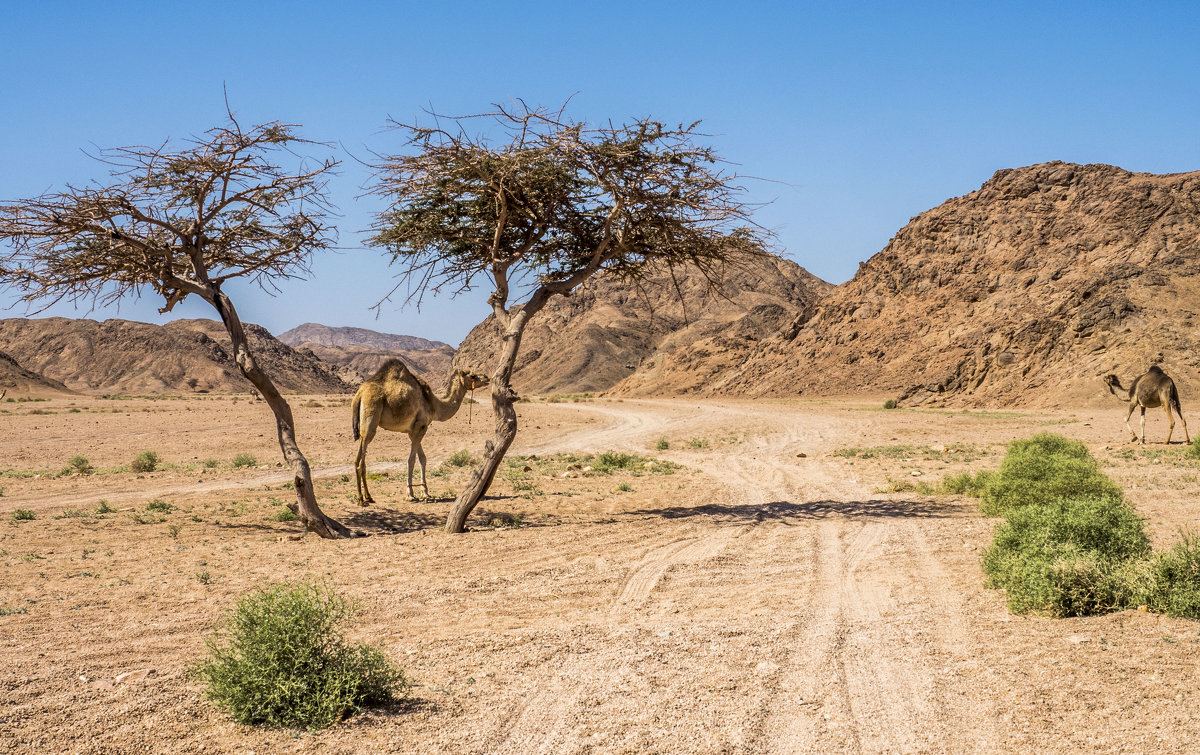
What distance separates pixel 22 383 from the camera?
8856 centimetres

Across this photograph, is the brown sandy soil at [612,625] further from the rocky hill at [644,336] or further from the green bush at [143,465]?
the rocky hill at [644,336]

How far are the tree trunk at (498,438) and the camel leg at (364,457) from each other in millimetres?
2943

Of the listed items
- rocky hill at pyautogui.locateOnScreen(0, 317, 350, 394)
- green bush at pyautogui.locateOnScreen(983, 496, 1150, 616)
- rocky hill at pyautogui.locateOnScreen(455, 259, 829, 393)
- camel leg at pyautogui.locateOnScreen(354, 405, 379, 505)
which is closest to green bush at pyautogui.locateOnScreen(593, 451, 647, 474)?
camel leg at pyautogui.locateOnScreen(354, 405, 379, 505)

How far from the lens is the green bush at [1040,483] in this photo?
1309 cm

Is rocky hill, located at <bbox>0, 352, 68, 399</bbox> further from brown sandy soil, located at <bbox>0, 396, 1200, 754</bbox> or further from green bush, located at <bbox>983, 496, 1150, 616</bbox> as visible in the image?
green bush, located at <bbox>983, 496, 1150, 616</bbox>

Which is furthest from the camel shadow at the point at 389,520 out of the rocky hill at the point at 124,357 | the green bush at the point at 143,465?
the rocky hill at the point at 124,357

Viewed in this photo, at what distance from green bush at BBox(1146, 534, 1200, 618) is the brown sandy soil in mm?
189

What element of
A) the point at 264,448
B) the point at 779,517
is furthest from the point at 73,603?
the point at 264,448

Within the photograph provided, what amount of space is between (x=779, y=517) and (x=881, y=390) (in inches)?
2046

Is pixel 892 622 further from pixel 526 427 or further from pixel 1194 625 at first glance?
pixel 526 427

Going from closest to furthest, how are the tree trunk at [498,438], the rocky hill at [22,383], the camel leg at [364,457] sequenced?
the tree trunk at [498,438]
the camel leg at [364,457]
the rocky hill at [22,383]

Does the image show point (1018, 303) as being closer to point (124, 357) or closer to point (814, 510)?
point (814, 510)

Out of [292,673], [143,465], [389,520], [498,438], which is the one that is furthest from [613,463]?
[292,673]

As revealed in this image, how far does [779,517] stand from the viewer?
14047 millimetres
